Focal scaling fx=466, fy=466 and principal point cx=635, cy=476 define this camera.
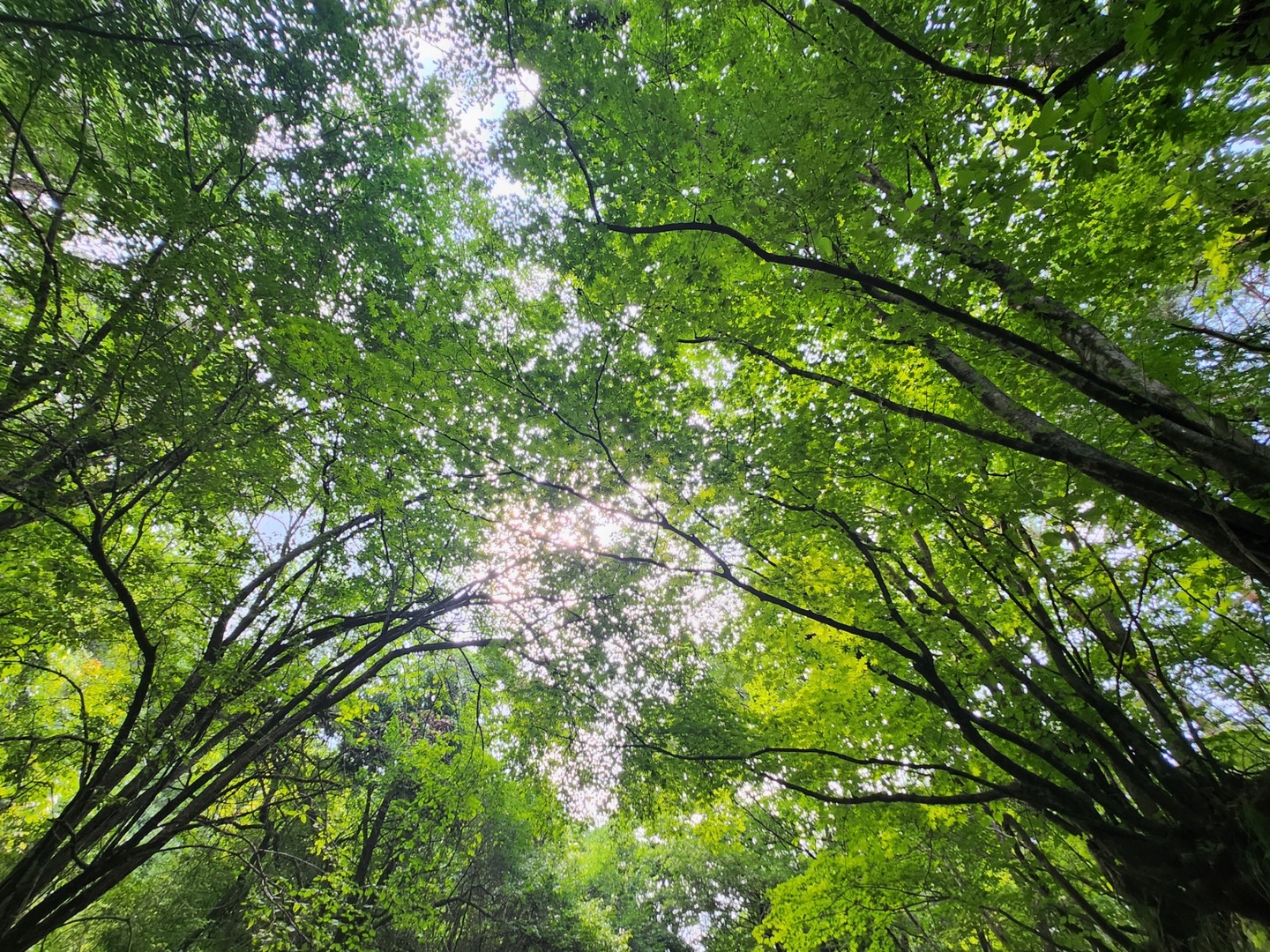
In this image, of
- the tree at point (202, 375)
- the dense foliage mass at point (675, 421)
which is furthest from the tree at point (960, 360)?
the tree at point (202, 375)

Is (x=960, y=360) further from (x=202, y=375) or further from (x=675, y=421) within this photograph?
(x=202, y=375)

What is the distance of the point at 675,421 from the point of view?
4.94m

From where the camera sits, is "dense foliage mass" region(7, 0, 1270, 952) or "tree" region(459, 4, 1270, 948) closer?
"tree" region(459, 4, 1270, 948)

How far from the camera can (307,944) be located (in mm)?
5180

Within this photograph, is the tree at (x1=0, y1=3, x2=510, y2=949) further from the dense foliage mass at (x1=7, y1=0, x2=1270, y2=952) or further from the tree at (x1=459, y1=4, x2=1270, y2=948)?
the tree at (x1=459, y1=4, x2=1270, y2=948)

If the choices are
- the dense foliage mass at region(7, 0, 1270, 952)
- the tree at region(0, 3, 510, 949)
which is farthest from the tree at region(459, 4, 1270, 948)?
the tree at region(0, 3, 510, 949)

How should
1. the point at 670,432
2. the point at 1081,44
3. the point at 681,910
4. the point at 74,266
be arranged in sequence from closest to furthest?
1. the point at 1081,44
2. the point at 74,266
3. the point at 670,432
4. the point at 681,910

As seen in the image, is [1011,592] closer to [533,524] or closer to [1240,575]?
[1240,575]

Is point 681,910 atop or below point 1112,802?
below

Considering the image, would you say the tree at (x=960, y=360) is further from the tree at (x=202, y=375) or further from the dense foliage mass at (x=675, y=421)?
the tree at (x=202, y=375)

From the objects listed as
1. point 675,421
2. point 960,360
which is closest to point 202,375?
point 675,421

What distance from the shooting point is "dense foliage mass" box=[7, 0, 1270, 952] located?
297cm

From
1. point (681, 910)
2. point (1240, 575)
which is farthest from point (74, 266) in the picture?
point (681, 910)

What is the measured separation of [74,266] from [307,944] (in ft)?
23.0
